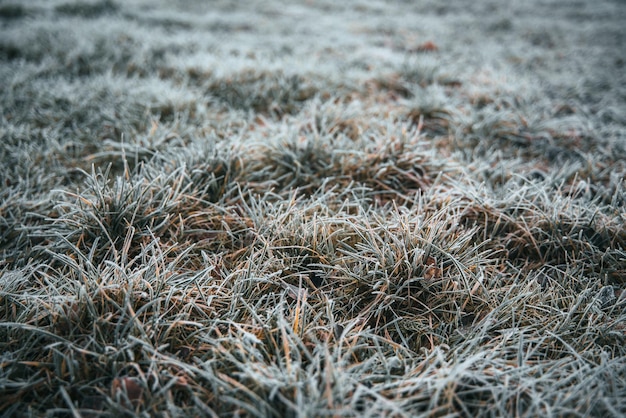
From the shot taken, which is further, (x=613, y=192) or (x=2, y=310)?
(x=613, y=192)

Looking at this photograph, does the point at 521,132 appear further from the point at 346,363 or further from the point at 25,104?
the point at 25,104

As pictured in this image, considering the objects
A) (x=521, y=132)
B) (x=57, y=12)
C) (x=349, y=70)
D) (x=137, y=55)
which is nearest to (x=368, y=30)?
(x=349, y=70)

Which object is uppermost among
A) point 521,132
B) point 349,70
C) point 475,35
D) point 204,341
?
point 475,35

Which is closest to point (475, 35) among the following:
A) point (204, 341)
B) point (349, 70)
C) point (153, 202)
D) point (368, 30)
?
point (368, 30)

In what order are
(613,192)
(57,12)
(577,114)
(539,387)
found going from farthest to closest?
(57,12) → (577,114) → (613,192) → (539,387)

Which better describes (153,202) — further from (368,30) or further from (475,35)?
(475,35)

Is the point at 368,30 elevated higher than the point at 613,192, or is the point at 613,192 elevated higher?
the point at 368,30

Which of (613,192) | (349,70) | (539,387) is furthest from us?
(349,70)
